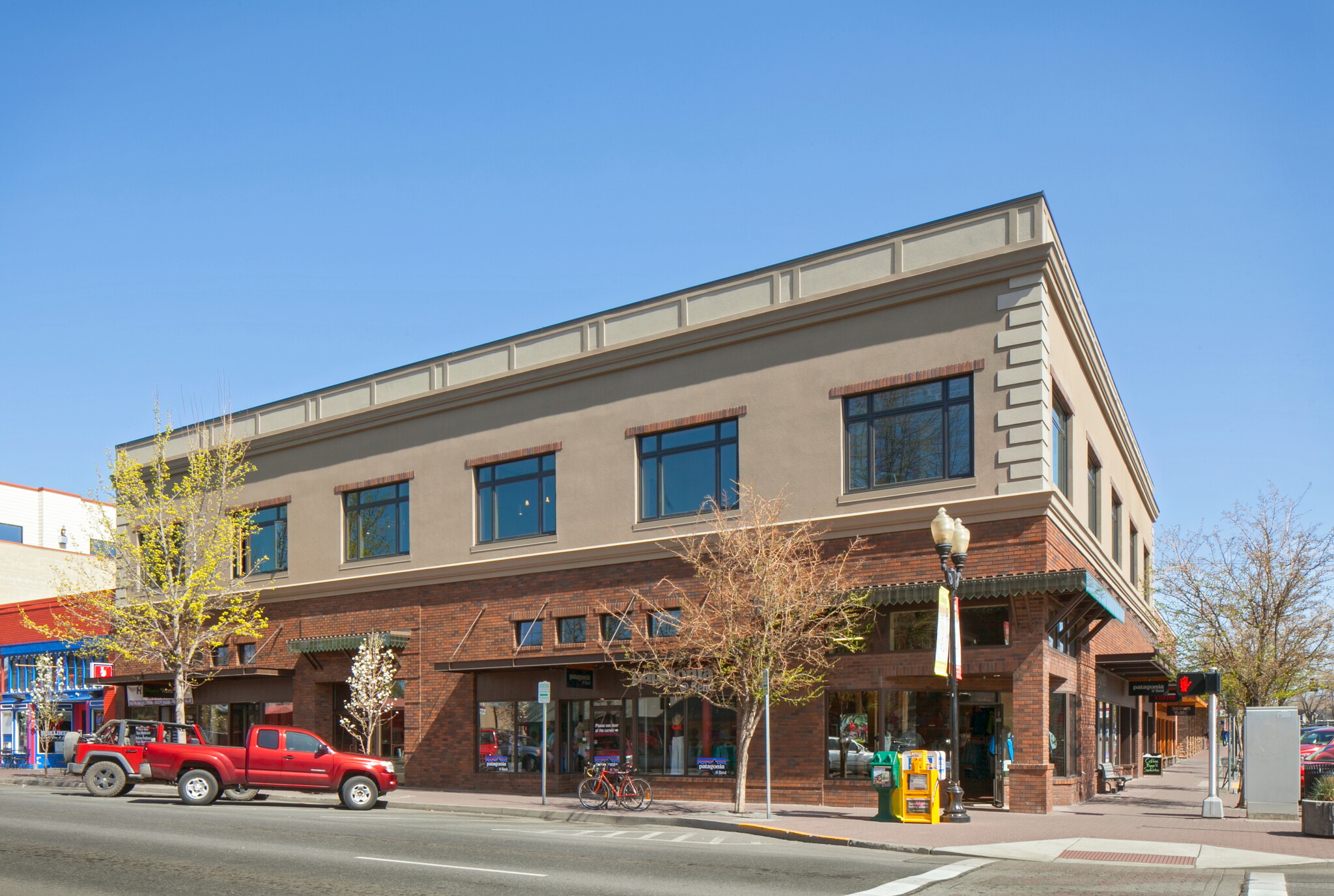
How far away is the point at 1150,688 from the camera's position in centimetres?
3506

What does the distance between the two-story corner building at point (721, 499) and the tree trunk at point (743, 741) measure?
2063 millimetres

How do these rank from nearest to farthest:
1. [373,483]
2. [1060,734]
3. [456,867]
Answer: [456,867] < [1060,734] < [373,483]

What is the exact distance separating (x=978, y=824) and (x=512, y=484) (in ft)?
49.3

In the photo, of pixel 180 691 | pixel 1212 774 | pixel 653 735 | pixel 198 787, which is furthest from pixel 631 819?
pixel 180 691

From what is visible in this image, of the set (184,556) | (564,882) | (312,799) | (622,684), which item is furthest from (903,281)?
(184,556)

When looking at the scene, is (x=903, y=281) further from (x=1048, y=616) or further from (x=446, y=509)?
(x=446, y=509)

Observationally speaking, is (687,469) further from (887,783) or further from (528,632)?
(887,783)

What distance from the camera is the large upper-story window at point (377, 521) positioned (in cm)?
3319

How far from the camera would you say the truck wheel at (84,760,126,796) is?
25.8 metres

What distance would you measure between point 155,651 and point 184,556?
9.19 feet

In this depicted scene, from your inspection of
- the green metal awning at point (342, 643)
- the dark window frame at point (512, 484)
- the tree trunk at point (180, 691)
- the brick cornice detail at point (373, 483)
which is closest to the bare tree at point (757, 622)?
the dark window frame at point (512, 484)

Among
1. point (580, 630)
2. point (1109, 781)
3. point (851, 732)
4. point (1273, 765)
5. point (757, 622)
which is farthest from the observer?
point (1109, 781)

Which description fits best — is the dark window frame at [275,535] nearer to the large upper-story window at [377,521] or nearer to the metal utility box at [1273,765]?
the large upper-story window at [377,521]

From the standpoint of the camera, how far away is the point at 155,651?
34.3m
